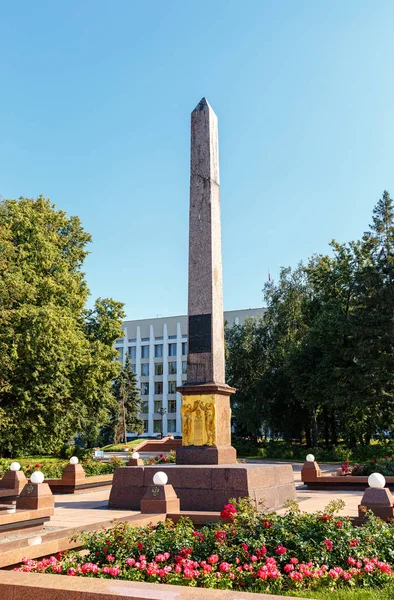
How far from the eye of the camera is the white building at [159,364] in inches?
2596

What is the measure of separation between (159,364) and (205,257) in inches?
2269

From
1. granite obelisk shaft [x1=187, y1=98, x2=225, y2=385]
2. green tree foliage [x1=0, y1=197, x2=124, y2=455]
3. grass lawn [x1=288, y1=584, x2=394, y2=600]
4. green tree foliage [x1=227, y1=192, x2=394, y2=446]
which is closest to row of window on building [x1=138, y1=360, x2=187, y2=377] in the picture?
green tree foliage [x1=227, y1=192, x2=394, y2=446]

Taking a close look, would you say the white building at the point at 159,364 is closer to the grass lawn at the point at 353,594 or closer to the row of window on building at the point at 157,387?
the row of window on building at the point at 157,387

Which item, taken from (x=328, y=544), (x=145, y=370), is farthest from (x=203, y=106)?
(x=145, y=370)

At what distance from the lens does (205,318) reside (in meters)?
11.4

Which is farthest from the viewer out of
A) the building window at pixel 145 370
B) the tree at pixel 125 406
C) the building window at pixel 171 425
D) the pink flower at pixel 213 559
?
the building window at pixel 145 370

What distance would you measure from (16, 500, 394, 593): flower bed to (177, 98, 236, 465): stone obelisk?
4.22 meters

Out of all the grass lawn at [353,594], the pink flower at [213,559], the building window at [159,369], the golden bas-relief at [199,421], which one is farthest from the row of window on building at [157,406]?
the grass lawn at [353,594]

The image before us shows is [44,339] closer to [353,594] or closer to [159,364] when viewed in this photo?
[353,594]

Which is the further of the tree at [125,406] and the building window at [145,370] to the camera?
the building window at [145,370]

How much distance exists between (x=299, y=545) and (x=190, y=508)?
13.5ft

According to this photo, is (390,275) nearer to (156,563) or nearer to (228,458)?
(228,458)

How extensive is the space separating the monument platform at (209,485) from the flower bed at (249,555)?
2600mm

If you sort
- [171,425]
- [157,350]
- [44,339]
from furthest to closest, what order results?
[157,350]
[171,425]
[44,339]
